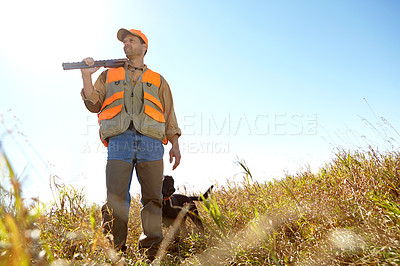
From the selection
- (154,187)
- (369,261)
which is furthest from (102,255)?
(369,261)

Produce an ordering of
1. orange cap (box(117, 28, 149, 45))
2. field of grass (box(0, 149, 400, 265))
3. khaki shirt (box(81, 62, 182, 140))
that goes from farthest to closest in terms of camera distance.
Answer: orange cap (box(117, 28, 149, 45)), khaki shirt (box(81, 62, 182, 140)), field of grass (box(0, 149, 400, 265))

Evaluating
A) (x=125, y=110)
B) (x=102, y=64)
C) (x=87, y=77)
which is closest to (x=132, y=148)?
(x=125, y=110)

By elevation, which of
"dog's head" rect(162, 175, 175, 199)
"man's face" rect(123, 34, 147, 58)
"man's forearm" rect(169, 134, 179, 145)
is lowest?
"dog's head" rect(162, 175, 175, 199)

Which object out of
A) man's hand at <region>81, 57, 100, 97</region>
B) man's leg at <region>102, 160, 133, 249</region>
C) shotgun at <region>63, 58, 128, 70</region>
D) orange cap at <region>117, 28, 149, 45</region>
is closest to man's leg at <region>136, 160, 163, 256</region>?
man's leg at <region>102, 160, 133, 249</region>

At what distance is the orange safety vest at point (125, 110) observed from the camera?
10.2 feet

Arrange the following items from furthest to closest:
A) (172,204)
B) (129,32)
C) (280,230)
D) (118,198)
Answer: (172,204)
(129,32)
(118,198)
(280,230)

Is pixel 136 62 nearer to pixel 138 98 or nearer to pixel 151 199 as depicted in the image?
pixel 138 98

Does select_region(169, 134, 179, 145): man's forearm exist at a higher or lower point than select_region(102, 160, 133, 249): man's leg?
higher

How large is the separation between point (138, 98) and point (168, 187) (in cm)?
124

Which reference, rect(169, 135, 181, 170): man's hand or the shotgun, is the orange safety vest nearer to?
the shotgun

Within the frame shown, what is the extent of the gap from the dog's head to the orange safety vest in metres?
0.60

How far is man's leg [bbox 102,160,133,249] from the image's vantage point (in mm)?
2881

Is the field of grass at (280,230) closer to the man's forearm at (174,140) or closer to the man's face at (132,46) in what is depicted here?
the man's forearm at (174,140)

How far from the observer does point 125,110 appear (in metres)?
3.19
